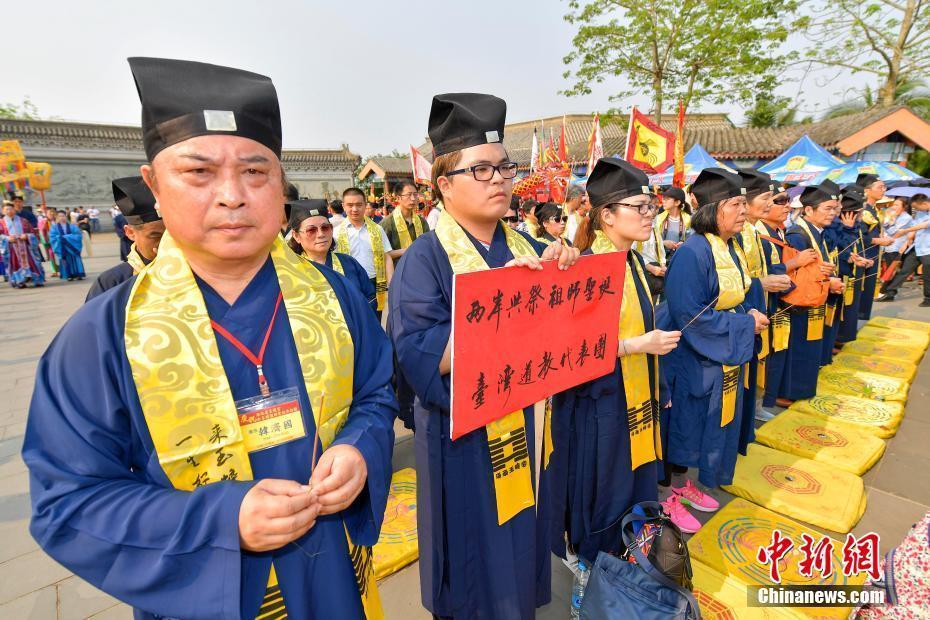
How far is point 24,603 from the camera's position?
90.7 inches

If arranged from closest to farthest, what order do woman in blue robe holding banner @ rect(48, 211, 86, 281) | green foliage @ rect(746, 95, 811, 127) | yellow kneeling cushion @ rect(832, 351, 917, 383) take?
yellow kneeling cushion @ rect(832, 351, 917, 383) < woman in blue robe holding banner @ rect(48, 211, 86, 281) < green foliage @ rect(746, 95, 811, 127)

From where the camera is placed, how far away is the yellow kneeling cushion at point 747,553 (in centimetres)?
233

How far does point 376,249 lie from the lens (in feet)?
18.0

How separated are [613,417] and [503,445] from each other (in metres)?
0.75

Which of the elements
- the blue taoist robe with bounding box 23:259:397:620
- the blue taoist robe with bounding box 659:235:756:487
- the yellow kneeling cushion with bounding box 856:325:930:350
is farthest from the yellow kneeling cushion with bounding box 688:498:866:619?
the yellow kneeling cushion with bounding box 856:325:930:350

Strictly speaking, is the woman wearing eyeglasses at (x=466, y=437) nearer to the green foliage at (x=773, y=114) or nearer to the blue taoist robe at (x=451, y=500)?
the blue taoist robe at (x=451, y=500)

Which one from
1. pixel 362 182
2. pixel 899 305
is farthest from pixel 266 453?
pixel 362 182

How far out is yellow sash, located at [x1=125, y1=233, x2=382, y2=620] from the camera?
979mm

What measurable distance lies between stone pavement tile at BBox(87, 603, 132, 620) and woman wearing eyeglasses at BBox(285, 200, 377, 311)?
2.35 meters

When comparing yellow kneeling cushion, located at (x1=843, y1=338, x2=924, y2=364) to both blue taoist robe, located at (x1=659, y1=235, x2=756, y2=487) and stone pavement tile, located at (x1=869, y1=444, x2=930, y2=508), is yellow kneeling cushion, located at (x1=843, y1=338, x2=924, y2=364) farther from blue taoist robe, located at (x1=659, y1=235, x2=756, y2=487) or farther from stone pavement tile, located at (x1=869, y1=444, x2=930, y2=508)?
blue taoist robe, located at (x1=659, y1=235, x2=756, y2=487)

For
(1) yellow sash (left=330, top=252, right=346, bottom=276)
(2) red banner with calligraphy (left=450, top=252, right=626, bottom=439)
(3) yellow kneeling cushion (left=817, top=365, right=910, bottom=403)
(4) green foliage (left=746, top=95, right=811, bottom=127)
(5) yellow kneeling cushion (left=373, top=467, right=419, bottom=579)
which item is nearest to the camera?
(2) red banner with calligraphy (left=450, top=252, right=626, bottom=439)

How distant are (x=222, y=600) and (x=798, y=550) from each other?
3126mm

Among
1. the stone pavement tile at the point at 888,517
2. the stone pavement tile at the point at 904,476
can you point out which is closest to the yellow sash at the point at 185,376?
the stone pavement tile at the point at 888,517

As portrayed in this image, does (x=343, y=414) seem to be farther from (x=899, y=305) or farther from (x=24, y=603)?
(x=899, y=305)
